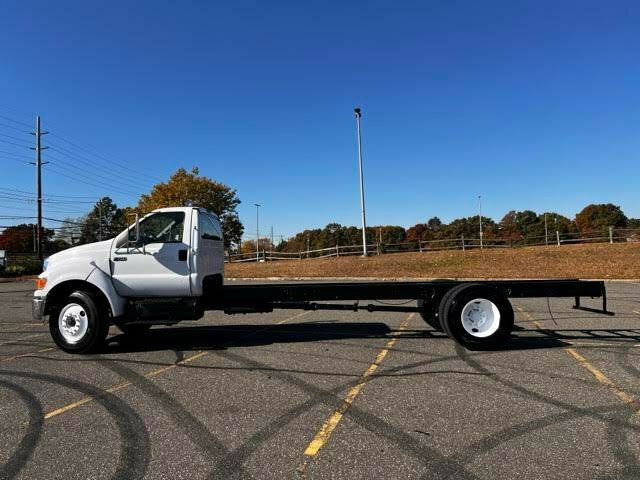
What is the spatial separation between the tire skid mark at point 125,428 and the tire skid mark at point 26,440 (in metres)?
0.51

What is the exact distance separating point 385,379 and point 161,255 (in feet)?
14.1

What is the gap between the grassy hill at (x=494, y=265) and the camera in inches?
1048

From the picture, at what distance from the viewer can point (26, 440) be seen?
4.60m

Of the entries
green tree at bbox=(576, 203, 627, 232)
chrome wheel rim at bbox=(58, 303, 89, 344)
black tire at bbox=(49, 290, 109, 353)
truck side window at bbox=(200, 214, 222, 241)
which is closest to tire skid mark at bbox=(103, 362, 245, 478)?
black tire at bbox=(49, 290, 109, 353)

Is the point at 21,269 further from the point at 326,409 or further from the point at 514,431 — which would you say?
the point at 514,431

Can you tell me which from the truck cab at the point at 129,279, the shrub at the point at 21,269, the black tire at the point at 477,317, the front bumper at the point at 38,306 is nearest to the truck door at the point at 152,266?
the truck cab at the point at 129,279

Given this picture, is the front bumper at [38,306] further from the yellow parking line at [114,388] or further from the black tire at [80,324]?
the yellow parking line at [114,388]

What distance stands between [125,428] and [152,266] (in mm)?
4103

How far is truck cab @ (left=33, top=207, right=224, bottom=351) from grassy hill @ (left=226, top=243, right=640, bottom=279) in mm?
21299

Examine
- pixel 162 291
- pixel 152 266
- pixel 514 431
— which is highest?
pixel 152 266

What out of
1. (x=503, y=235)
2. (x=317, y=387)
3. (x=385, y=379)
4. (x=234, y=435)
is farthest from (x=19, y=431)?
(x=503, y=235)

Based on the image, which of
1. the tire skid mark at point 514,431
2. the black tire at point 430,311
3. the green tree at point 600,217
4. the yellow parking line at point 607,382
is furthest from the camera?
the green tree at point 600,217

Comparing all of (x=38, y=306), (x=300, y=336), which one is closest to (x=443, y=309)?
(x=300, y=336)

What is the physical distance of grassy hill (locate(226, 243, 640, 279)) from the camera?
26625mm
